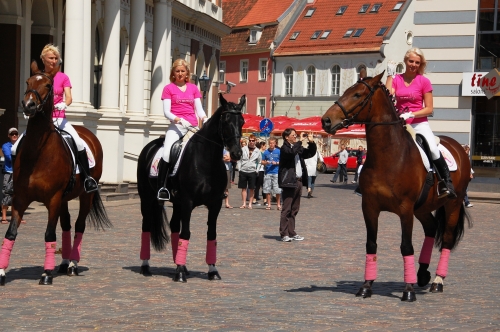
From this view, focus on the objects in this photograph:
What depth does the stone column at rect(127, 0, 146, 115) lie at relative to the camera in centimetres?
3238

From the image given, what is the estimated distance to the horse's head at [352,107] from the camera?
1019cm

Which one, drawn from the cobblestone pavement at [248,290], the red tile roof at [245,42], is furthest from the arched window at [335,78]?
the cobblestone pavement at [248,290]

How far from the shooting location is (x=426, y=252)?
11852mm

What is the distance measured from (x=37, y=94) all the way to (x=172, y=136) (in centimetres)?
200

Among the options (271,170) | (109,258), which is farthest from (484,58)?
(109,258)

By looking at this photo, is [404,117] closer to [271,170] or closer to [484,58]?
[271,170]

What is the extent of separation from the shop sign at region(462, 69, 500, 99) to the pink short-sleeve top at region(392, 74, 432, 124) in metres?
24.9

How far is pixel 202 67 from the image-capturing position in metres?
46.3

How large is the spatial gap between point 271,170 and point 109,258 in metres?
13.9

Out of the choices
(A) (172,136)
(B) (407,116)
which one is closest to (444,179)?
(B) (407,116)

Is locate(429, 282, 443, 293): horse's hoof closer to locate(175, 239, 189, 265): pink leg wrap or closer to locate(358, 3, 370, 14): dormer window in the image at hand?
locate(175, 239, 189, 265): pink leg wrap

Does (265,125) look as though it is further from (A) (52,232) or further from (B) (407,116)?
(B) (407,116)

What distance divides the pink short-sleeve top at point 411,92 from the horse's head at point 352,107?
804mm

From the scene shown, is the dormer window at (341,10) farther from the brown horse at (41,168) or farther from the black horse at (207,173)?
the brown horse at (41,168)
